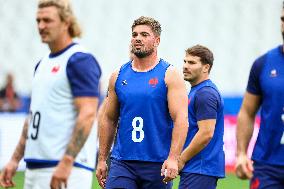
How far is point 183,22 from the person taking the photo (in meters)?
25.6

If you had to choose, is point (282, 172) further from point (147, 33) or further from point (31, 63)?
point (31, 63)

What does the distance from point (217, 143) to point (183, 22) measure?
17.0m

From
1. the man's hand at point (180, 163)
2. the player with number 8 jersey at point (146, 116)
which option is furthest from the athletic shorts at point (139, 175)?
the man's hand at point (180, 163)

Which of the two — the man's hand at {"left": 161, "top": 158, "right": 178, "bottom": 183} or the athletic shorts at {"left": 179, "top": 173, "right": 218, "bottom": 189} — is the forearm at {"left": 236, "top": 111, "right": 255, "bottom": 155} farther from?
the athletic shorts at {"left": 179, "top": 173, "right": 218, "bottom": 189}

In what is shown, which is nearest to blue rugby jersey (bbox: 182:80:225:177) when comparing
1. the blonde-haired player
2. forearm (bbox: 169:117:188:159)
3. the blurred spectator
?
forearm (bbox: 169:117:188:159)

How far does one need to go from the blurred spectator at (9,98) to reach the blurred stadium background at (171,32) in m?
2.06

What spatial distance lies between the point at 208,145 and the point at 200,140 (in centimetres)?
31

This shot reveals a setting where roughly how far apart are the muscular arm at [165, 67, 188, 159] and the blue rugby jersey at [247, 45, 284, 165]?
968mm

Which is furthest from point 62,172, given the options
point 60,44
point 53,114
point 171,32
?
point 171,32

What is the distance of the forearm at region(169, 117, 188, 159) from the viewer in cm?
779

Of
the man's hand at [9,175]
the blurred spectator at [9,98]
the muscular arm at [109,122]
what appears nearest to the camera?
the man's hand at [9,175]

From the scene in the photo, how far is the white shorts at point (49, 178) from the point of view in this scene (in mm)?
6586

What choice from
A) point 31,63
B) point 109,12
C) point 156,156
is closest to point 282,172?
point 156,156

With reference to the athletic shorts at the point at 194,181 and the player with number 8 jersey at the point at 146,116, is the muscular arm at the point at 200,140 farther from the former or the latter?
the player with number 8 jersey at the point at 146,116
